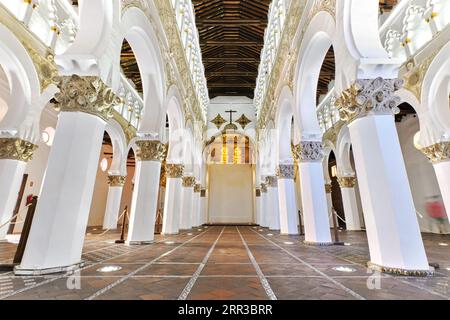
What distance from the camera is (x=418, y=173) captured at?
11352 millimetres

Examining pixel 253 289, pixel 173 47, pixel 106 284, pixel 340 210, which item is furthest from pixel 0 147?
pixel 340 210

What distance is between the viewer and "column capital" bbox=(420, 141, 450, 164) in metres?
6.30

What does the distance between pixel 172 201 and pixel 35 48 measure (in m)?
6.55

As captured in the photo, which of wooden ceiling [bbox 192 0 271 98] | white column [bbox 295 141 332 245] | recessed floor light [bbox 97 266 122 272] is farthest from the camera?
wooden ceiling [bbox 192 0 271 98]

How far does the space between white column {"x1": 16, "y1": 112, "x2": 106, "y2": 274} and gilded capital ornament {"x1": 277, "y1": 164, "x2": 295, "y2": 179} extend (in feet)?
23.2

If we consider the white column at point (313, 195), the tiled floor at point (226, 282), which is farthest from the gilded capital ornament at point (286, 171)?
the tiled floor at point (226, 282)

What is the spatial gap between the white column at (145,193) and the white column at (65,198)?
265 cm

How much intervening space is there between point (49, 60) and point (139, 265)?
24.1ft

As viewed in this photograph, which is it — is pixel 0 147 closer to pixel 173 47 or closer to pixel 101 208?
pixel 173 47

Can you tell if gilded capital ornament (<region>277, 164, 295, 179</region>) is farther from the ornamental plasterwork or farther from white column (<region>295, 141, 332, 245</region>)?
the ornamental plasterwork

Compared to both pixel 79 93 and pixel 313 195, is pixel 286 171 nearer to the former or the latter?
pixel 313 195

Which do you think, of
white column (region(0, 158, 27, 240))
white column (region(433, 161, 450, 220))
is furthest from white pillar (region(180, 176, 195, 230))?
white column (region(433, 161, 450, 220))

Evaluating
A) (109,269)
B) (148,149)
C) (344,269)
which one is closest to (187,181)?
(148,149)

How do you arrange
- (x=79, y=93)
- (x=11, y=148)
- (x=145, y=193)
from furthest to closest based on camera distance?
(x=11, y=148) → (x=145, y=193) → (x=79, y=93)
